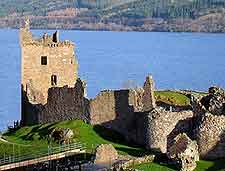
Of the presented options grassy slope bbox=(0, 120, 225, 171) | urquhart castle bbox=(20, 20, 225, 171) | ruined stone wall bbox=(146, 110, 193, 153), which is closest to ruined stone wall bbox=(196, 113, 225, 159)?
urquhart castle bbox=(20, 20, 225, 171)

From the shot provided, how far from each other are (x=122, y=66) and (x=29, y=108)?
103375mm

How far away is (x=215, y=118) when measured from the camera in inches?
1615

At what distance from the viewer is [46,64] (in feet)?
193

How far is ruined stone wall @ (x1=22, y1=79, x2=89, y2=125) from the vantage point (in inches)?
1921

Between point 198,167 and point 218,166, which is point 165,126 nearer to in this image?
point 198,167

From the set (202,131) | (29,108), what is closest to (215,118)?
(202,131)

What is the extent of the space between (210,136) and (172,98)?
16.7 m

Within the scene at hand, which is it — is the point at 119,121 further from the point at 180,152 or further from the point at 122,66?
the point at 122,66

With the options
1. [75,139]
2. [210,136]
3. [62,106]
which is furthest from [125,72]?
[210,136]

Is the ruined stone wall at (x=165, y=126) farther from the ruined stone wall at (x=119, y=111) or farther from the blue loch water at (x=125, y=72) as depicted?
the blue loch water at (x=125, y=72)

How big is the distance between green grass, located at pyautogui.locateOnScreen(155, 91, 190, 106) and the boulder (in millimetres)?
14576

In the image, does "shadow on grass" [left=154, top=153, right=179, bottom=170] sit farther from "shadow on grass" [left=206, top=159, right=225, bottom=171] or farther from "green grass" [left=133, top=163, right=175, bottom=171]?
"shadow on grass" [left=206, top=159, right=225, bottom=171]

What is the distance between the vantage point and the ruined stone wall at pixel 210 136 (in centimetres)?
4106

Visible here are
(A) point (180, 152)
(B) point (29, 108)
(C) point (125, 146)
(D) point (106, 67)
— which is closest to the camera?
(A) point (180, 152)
